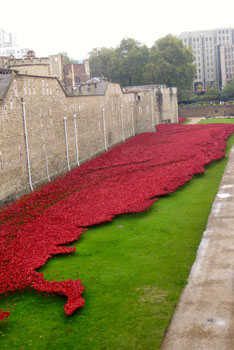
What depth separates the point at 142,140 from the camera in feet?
153

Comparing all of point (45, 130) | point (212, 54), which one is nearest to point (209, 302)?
point (45, 130)

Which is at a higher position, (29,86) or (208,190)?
(29,86)

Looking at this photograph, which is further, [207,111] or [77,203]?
[207,111]

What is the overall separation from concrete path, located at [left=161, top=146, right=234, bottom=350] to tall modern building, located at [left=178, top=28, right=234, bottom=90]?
157 m

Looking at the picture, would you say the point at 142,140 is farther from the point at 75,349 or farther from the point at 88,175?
the point at 75,349

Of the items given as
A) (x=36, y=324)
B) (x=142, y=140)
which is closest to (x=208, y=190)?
(x=36, y=324)

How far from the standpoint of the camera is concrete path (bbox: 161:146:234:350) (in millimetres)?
9055

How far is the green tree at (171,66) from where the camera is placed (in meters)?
92.2

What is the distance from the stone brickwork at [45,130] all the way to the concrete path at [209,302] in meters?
9.86

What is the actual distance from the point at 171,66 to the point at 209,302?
84676 millimetres

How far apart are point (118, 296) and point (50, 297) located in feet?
5.20

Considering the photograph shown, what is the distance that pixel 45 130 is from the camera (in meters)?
26.8

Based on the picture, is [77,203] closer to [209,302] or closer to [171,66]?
[209,302]

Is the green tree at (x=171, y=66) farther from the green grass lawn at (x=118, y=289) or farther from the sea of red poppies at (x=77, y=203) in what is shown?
the green grass lawn at (x=118, y=289)
